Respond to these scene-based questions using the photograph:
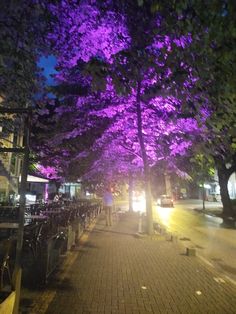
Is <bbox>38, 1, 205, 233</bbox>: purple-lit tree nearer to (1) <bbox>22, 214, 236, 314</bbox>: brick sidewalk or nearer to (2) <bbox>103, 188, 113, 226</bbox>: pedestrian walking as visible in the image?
(2) <bbox>103, 188, 113, 226</bbox>: pedestrian walking

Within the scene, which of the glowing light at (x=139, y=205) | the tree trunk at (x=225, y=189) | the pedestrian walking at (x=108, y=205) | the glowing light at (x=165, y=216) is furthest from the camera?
the glowing light at (x=139, y=205)

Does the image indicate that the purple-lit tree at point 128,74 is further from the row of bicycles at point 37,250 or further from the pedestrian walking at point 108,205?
the row of bicycles at point 37,250

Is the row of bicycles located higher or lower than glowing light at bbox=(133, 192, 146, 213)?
lower

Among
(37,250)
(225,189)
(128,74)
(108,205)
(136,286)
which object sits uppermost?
(225,189)

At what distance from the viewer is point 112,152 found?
19703 mm

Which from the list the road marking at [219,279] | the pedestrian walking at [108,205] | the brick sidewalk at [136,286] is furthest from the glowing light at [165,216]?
the road marking at [219,279]

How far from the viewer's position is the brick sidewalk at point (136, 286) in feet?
19.2

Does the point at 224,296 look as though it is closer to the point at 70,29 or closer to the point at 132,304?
the point at 132,304

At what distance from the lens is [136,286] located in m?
7.07

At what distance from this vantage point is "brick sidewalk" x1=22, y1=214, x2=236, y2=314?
19.2 feet

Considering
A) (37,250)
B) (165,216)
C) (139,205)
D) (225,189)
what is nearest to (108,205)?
(37,250)

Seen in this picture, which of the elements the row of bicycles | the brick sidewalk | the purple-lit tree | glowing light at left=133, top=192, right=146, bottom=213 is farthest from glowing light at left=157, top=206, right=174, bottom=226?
the brick sidewalk

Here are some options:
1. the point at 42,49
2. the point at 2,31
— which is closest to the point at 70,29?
the point at 42,49

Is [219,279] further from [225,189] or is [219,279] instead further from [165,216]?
[225,189]
